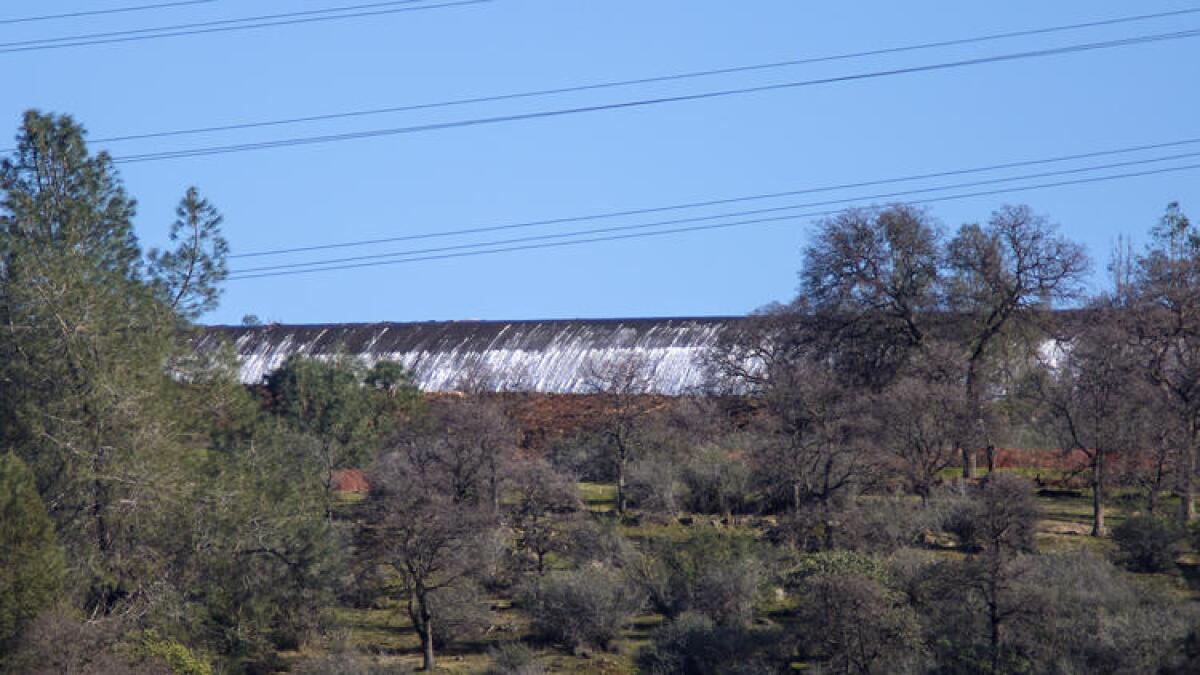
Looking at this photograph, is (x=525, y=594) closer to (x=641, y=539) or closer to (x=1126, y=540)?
(x=641, y=539)

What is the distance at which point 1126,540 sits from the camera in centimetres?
3262

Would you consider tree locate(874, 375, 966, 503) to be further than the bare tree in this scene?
Yes

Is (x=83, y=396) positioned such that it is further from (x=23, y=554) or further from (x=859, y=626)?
(x=859, y=626)

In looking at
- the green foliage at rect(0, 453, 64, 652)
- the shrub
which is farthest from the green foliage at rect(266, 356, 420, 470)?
the shrub

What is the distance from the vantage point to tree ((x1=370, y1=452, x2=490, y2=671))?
30047mm

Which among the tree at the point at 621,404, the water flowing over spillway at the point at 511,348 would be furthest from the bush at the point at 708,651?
the water flowing over spillway at the point at 511,348

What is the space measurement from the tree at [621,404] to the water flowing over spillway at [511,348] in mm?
692

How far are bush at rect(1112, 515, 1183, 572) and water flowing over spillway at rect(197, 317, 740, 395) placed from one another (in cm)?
1727

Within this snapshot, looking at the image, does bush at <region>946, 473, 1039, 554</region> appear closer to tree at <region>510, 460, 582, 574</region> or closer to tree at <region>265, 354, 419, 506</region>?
tree at <region>510, 460, 582, 574</region>

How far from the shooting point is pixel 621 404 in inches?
1731

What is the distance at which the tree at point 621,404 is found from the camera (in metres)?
39.7

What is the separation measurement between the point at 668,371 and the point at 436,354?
8.73m

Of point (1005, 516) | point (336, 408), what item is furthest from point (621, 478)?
point (1005, 516)

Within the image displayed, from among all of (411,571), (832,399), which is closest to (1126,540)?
(832,399)
